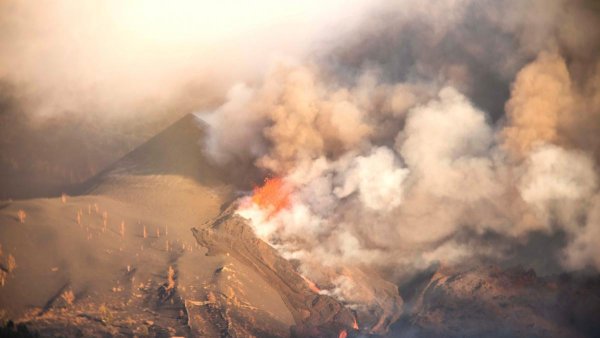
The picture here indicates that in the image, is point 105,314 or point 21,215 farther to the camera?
point 21,215

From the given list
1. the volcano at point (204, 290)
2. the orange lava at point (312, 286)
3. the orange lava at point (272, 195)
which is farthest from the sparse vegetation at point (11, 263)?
the orange lava at point (272, 195)

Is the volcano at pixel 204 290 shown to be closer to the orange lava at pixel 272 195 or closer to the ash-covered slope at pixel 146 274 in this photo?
the ash-covered slope at pixel 146 274

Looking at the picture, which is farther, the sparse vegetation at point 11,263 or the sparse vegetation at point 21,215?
the sparse vegetation at point 21,215

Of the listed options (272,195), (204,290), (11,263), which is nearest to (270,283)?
(204,290)

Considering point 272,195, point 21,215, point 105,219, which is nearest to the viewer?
→ point 21,215

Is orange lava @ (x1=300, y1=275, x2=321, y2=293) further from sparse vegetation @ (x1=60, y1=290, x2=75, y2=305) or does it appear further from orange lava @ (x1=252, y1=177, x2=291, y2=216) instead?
sparse vegetation @ (x1=60, y1=290, x2=75, y2=305)

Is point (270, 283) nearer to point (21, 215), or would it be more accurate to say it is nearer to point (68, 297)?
point (68, 297)

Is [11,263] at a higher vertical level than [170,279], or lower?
lower
